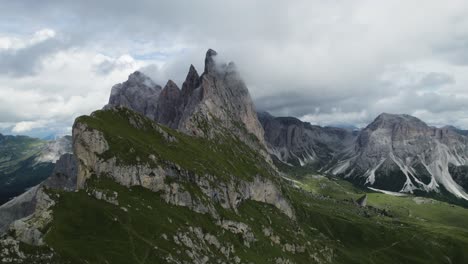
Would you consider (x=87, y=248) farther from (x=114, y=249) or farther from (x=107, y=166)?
(x=107, y=166)

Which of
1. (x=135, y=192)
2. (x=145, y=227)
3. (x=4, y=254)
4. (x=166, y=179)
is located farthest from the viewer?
(x=166, y=179)

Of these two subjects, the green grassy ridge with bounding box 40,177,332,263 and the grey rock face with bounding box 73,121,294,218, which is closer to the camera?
the green grassy ridge with bounding box 40,177,332,263

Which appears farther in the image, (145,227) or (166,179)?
(166,179)

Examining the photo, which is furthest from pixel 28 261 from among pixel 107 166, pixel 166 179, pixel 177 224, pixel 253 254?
pixel 253 254

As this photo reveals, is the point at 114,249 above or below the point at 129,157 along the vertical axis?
below

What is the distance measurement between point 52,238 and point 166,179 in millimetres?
79861

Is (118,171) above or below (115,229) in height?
above

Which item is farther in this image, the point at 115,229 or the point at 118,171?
the point at 118,171

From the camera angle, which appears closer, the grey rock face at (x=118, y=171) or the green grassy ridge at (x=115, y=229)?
the green grassy ridge at (x=115, y=229)

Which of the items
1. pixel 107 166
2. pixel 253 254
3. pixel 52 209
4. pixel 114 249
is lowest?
pixel 253 254

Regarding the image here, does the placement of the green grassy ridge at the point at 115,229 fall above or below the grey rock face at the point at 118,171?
below

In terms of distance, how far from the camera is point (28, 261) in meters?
104

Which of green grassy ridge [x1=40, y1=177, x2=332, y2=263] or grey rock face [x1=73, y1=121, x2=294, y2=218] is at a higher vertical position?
grey rock face [x1=73, y1=121, x2=294, y2=218]

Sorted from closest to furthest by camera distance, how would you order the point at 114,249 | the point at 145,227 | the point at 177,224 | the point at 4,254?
1. the point at 4,254
2. the point at 114,249
3. the point at 145,227
4. the point at 177,224
